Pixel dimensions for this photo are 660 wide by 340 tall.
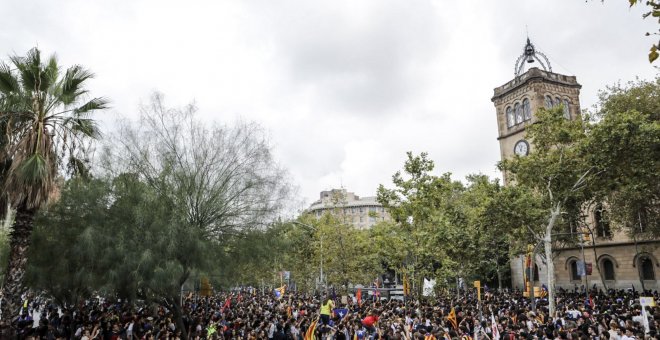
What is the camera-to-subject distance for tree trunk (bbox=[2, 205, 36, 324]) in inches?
451

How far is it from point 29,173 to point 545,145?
2355 cm

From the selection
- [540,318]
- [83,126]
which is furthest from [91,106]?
[540,318]

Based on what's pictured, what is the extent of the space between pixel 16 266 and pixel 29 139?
11.0 feet

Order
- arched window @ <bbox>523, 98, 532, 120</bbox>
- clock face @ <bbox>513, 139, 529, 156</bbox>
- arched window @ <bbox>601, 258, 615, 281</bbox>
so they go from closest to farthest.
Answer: arched window @ <bbox>601, 258, 615, 281</bbox> → clock face @ <bbox>513, 139, 529, 156</bbox> → arched window @ <bbox>523, 98, 532, 120</bbox>

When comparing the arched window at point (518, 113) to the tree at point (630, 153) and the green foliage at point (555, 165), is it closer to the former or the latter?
the tree at point (630, 153)

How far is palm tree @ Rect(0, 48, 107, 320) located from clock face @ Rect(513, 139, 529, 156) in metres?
41.8

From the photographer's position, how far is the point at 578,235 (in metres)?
36.8

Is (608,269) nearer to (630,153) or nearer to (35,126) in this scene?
(630,153)

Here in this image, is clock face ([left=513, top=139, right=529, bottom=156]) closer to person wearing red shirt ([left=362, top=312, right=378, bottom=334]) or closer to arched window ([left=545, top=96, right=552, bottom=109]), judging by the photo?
arched window ([left=545, top=96, right=552, bottom=109])

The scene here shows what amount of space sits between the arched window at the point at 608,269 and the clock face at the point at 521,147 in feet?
39.8

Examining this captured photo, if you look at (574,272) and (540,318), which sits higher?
(574,272)

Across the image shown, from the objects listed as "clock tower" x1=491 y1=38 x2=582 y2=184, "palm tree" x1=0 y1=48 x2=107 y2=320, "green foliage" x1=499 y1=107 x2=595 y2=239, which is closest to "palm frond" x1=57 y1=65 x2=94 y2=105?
"palm tree" x1=0 y1=48 x2=107 y2=320

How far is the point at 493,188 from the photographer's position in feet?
78.3

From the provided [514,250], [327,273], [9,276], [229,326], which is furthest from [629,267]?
[9,276]
